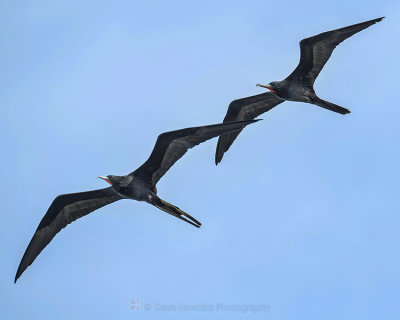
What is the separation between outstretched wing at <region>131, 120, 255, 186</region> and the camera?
17375mm

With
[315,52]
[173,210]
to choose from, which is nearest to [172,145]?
[173,210]

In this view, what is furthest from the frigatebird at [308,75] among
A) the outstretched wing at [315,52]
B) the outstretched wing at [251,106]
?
the outstretched wing at [251,106]

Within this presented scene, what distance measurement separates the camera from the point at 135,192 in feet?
61.1

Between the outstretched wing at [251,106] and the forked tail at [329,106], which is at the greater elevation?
the outstretched wing at [251,106]

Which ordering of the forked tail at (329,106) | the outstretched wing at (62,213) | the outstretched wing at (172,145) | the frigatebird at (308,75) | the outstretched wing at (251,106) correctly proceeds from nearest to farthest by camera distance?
the outstretched wing at (172,145), the outstretched wing at (62,213), the forked tail at (329,106), the frigatebird at (308,75), the outstretched wing at (251,106)

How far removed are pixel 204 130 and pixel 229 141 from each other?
5.66 meters

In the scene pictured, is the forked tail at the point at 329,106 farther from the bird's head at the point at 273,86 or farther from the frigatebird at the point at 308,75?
the bird's head at the point at 273,86

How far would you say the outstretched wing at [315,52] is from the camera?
21234 millimetres

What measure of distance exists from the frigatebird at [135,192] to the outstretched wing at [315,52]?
4.50 m

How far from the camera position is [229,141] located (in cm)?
2305

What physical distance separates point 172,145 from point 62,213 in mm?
3848

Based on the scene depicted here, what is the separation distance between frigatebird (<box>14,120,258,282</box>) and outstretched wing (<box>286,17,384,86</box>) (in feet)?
14.8

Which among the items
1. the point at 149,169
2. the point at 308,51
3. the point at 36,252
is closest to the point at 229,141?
the point at 308,51

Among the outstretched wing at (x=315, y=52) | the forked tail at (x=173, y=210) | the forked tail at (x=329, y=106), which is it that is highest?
the outstretched wing at (x=315, y=52)
